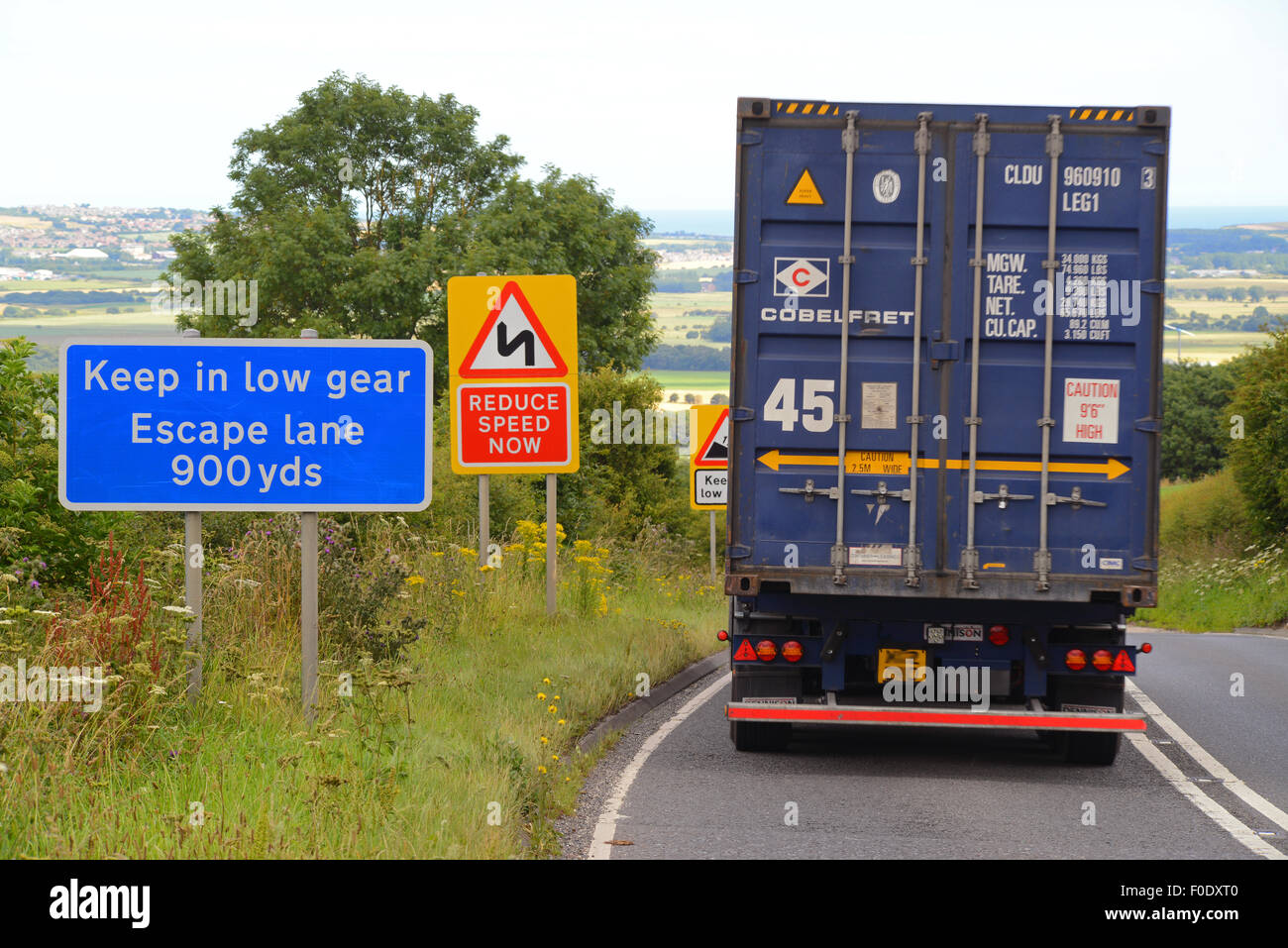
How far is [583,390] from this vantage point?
36.0 metres

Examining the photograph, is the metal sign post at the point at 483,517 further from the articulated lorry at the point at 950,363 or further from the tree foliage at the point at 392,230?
the tree foliage at the point at 392,230

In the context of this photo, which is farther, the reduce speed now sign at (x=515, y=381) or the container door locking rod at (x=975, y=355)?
the reduce speed now sign at (x=515, y=381)

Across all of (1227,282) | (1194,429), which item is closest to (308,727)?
(1194,429)

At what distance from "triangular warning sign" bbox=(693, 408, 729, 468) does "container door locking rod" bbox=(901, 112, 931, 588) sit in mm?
9455

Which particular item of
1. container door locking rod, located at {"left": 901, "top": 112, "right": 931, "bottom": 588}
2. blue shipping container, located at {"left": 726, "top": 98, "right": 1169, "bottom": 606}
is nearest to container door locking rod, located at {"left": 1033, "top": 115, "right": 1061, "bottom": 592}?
blue shipping container, located at {"left": 726, "top": 98, "right": 1169, "bottom": 606}

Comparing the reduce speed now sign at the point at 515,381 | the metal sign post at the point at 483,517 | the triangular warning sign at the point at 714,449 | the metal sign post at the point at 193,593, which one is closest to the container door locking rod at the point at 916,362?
the metal sign post at the point at 193,593

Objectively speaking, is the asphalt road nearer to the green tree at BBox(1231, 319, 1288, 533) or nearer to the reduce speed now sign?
the reduce speed now sign

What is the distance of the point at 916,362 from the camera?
→ 8.77 m

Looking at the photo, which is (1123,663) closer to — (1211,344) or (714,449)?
(714,449)

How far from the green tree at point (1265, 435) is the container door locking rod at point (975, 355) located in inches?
1180

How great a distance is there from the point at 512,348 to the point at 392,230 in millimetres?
32347

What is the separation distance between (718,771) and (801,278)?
10.5 feet

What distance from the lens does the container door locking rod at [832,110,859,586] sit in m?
8.79

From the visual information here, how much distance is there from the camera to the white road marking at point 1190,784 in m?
7.29
